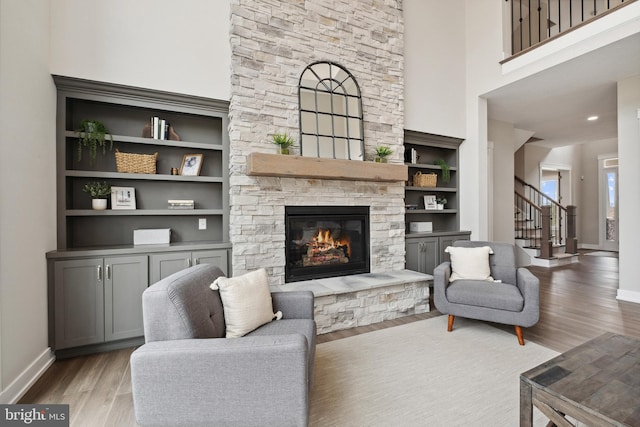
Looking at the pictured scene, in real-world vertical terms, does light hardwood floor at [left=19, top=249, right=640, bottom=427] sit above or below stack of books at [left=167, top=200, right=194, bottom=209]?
below

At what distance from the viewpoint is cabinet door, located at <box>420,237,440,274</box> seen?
434cm

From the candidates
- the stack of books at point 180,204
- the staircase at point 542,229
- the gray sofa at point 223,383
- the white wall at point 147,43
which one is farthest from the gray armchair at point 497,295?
the staircase at point 542,229

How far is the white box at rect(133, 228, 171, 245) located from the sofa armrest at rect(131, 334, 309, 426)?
6.00ft

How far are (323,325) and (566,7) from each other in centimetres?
754

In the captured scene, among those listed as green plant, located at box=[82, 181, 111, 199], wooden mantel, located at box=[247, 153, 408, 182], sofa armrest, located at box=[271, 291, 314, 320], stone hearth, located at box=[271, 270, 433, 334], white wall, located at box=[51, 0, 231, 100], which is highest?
white wall, located at box=[51, 0, 231, 100]

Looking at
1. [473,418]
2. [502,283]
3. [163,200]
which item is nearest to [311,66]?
[163,200]

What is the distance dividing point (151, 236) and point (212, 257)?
65cm

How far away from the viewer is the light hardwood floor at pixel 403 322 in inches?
73.7

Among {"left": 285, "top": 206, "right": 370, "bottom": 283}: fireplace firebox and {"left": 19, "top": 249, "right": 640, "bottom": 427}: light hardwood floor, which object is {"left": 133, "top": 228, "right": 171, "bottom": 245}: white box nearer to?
{"left": 19, "top": 249, "right": 640, "bottom": 427}: light hardwood floor

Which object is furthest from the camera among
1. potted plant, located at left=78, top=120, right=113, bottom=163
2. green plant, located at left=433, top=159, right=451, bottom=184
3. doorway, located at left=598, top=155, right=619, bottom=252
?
doorway, located at left=598, top=155, right=619, bottom=252

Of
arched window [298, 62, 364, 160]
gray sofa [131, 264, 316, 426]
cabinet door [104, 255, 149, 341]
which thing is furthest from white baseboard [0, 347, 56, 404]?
arched window [298, 62, 364, 160]

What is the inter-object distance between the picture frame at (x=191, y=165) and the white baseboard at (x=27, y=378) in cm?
192

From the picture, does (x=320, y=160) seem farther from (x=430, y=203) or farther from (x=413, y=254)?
(x=430, y=203)

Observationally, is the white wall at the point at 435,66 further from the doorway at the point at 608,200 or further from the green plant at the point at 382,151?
the doorway at the point at 608,200
